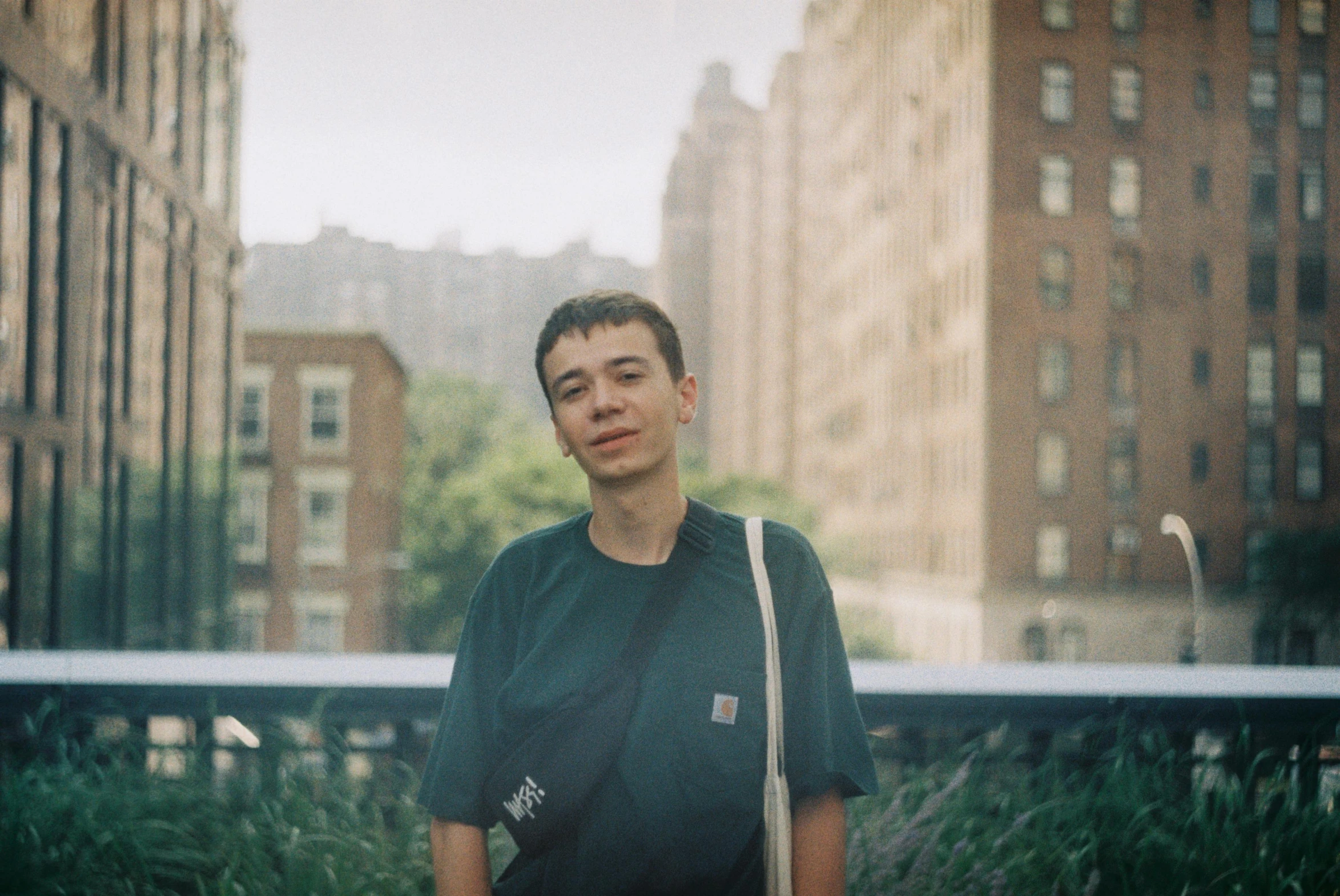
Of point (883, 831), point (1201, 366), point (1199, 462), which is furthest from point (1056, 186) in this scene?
point (883, 831)

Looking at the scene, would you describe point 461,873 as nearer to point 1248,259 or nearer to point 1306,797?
point 1306,797

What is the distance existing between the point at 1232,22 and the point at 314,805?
51571 mm

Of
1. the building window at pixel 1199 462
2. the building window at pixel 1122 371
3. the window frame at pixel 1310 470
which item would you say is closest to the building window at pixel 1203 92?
the building window at pixel 1122 371

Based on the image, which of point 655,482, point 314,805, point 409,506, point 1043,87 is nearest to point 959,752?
point 314,805

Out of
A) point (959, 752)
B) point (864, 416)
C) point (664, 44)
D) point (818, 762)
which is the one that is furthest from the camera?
point (664, 44)

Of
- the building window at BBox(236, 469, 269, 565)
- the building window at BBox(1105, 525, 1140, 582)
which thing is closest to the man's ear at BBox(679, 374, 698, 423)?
the building window at BBox(236, 469, 269, 565)

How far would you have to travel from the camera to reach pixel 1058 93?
4503 centimetres

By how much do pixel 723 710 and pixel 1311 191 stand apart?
173 feet

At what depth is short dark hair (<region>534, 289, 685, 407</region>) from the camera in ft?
5.94

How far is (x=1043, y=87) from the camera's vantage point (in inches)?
1754

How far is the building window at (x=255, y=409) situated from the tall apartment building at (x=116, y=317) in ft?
55.4

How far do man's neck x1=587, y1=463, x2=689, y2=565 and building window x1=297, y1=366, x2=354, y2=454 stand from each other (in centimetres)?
3189

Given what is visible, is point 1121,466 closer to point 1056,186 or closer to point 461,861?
point 1056,186

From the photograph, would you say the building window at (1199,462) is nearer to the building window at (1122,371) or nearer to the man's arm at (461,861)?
the building window at (1122,371)
